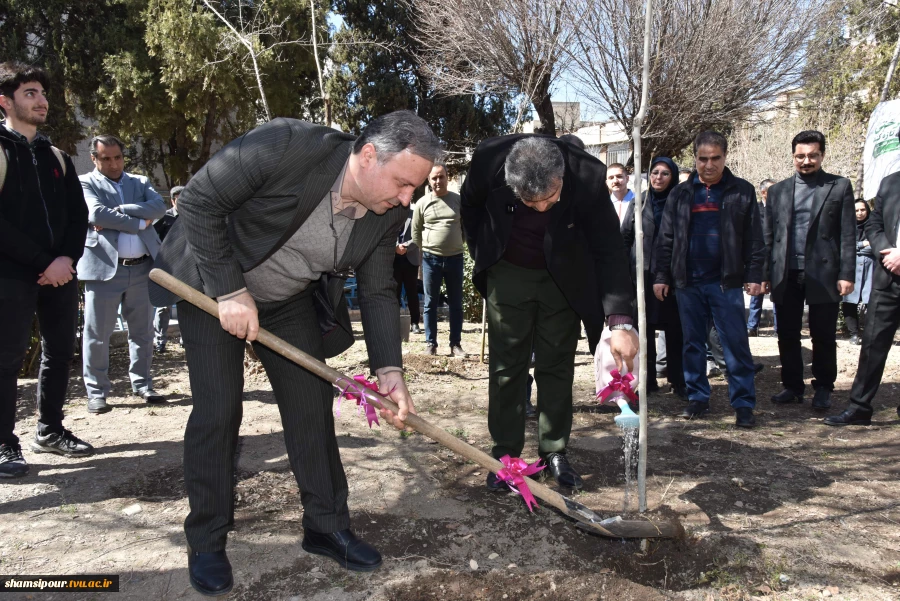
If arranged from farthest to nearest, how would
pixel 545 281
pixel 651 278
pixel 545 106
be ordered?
pixel 545 106, pixel 651 278, pixel 545 281

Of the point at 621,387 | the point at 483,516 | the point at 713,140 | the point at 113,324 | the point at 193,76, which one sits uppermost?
the point at 193,76

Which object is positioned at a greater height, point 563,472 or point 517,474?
point 517,474

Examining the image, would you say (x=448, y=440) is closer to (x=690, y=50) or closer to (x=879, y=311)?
(x=879, y=311)

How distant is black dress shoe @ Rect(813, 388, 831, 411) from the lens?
499cm

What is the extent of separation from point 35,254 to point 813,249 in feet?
16.6

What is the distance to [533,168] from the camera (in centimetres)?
290

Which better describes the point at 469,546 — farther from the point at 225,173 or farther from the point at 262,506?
the point at 225,173

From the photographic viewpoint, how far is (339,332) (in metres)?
2.80

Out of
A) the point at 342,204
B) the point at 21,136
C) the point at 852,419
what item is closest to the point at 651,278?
the point at 852,419

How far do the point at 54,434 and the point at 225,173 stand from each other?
2.58 m

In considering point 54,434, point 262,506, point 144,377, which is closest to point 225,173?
point 262,506

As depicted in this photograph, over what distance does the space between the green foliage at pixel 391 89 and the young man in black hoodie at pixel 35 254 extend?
1285cm

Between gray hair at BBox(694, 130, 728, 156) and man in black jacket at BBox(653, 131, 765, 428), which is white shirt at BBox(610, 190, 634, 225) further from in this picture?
gray hair at BBox(694, 130, 728, 156)

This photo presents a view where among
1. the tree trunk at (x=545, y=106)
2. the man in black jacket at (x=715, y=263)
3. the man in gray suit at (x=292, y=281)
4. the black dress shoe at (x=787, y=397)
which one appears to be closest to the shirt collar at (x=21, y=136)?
the man in gray suit at (x=292, y=281)
